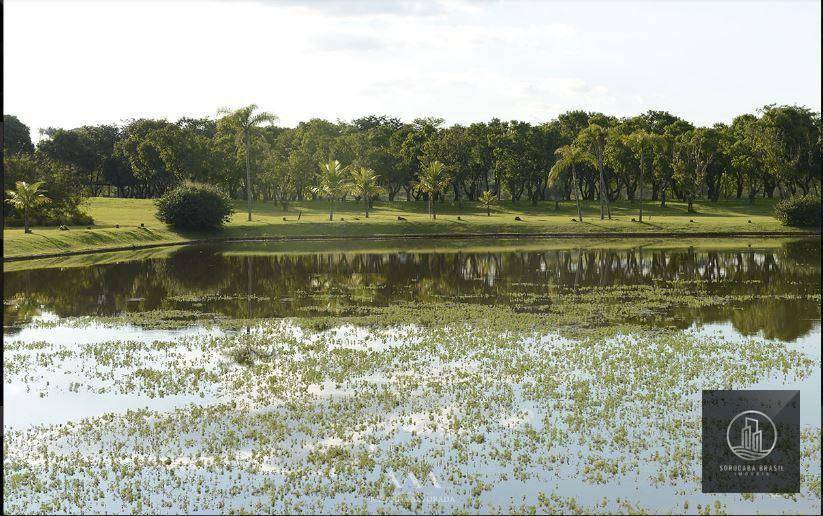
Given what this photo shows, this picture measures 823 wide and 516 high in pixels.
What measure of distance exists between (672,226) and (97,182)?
10098 cm

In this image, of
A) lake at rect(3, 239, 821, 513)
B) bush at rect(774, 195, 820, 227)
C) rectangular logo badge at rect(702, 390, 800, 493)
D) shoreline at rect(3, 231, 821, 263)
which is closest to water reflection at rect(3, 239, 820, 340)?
lake at rect(3, 239, 821, 513)

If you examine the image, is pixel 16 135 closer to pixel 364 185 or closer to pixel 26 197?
pixel 26 197

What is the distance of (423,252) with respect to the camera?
66.4 meters

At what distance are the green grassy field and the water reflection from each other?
1169 cm

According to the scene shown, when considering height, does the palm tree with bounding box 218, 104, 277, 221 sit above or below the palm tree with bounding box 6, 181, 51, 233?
above

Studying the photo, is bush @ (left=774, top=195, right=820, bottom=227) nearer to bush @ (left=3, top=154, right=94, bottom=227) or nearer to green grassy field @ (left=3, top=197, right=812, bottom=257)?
green grassy field @ (left=3, top=197, right=812, bottom=257)

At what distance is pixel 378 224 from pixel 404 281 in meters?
40.0

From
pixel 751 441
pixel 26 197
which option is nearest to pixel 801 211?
pixel 751 441

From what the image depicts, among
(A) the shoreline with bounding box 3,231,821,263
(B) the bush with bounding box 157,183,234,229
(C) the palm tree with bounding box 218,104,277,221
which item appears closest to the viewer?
(A) the shoreline with bounding box 3,231,821,263

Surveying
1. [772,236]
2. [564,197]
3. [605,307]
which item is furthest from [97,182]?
[605,307]

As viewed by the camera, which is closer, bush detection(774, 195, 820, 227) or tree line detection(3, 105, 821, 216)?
bush detection(774, 195, 820, 227)

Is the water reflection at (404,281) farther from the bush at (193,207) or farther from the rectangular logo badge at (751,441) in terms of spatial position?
the bush at (193,207)

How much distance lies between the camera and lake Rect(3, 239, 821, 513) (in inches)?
580

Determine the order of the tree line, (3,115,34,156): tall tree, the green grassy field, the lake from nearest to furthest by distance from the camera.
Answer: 1. the lake
2. the green grassy field
3. the tree line
4. (3,115,34,156): tall tree
